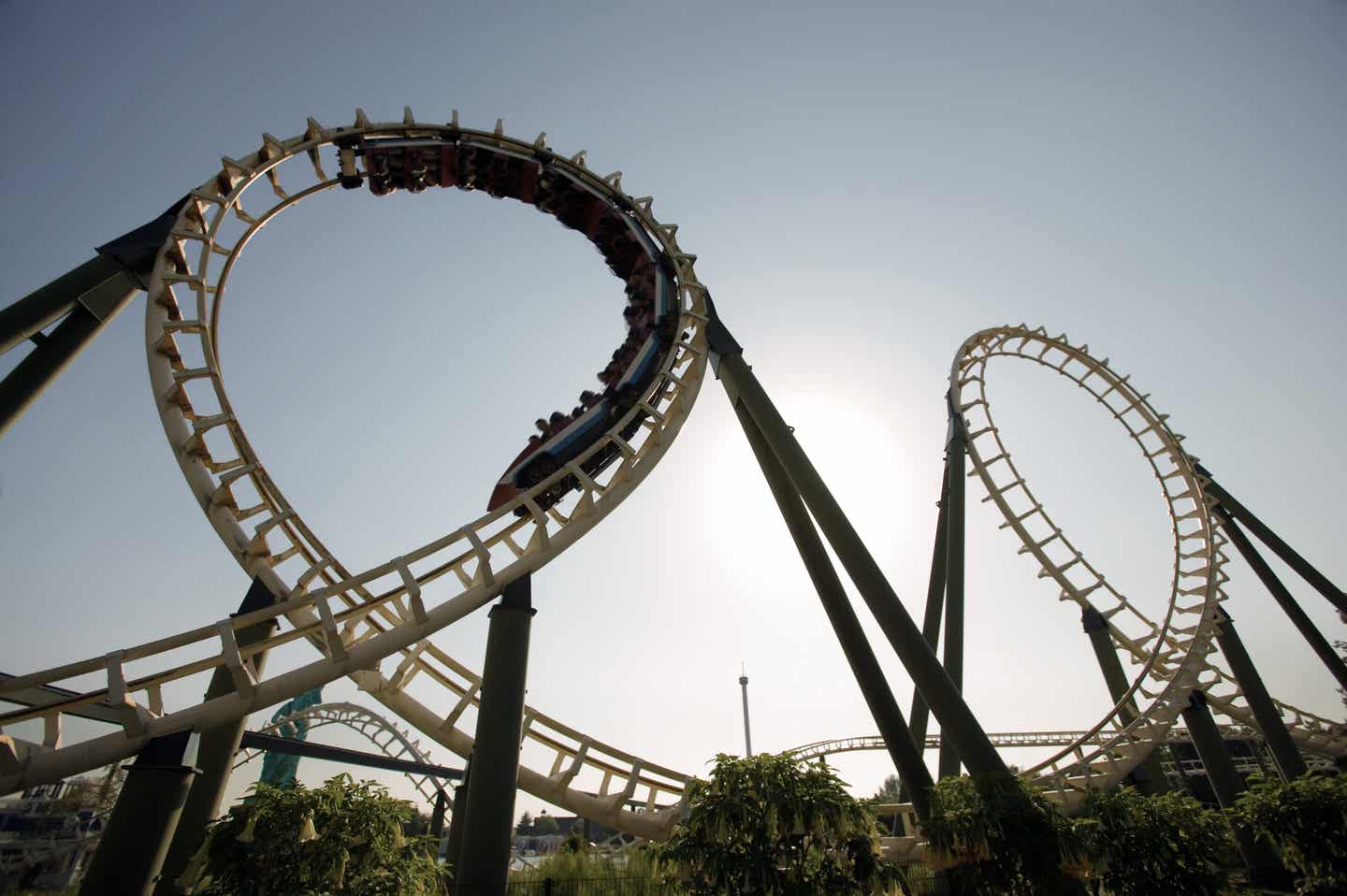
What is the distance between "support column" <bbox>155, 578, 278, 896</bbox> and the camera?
7.09 m

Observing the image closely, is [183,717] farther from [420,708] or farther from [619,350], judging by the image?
[619,350]

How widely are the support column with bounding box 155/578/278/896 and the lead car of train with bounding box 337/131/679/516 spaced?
323 centimetres

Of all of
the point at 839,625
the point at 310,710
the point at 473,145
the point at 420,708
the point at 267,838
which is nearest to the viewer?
the point at 267,838

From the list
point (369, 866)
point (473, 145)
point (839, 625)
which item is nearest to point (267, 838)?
point (369, 866)

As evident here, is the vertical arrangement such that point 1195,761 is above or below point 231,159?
below

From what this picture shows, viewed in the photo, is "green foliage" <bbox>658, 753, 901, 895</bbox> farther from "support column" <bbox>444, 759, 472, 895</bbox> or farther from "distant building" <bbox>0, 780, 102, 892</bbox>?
"distant building" <bbox>0, 780, 102, 892</bbox>

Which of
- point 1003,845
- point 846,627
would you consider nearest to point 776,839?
point 1003,845

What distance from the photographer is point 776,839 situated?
6.09 metres

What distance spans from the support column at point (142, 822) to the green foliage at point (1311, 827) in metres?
14.7

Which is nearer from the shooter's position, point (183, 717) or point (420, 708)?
point (183, 717)

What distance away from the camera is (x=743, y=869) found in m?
5.99

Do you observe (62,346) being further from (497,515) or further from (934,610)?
(934,610)

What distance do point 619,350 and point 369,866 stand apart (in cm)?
807

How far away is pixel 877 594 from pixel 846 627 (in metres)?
0.69
